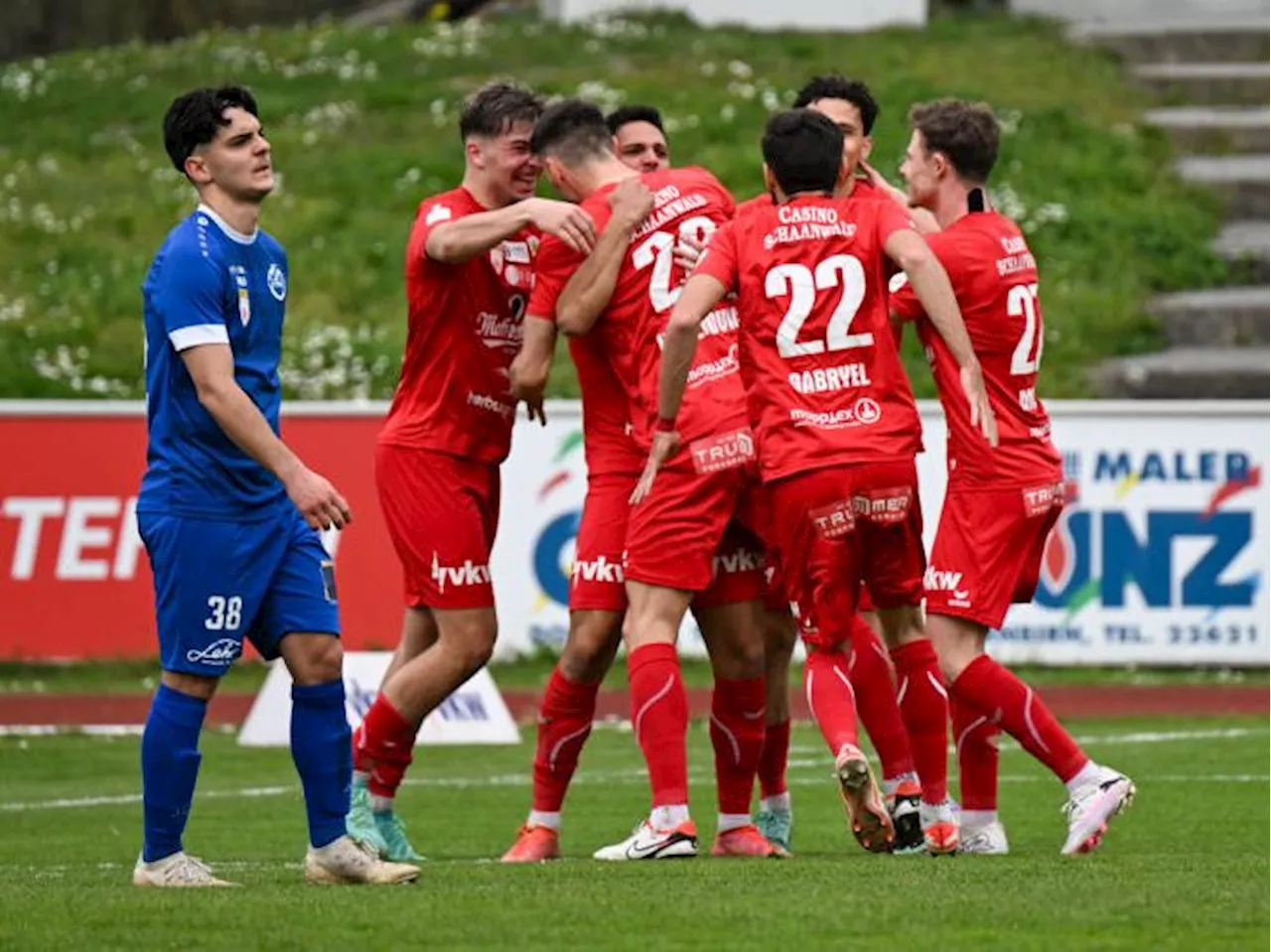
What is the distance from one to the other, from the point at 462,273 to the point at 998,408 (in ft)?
6.32

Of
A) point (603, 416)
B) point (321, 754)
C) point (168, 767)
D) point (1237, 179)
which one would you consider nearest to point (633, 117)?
point (603, 416)

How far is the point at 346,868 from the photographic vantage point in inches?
341

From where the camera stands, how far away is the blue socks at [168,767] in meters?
8.65

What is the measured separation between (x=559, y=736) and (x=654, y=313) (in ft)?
4.90

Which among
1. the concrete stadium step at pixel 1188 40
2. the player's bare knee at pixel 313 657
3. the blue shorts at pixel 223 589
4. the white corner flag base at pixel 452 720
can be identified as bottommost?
the white corner flag base at pixel 452 720

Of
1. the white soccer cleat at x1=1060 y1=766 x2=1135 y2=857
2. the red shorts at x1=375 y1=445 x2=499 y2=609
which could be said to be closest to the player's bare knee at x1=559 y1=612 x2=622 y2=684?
the red shorts at x1=375 y1=445 x2=499 y2=609

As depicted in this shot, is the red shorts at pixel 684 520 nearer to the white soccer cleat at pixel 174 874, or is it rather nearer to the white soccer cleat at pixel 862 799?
the white soccer cleat at pixel 862 799

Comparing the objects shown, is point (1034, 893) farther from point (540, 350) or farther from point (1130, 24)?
point (1130, 24)

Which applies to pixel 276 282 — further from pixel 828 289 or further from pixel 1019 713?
pixel 1019 713

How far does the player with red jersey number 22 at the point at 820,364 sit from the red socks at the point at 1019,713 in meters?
0.44

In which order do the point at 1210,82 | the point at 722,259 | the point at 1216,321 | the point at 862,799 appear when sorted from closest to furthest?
the point at 862,799 → the point at 722,259 → the point at 1216,321 → the point at 1210,82


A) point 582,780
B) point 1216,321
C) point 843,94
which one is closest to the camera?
point 843,94

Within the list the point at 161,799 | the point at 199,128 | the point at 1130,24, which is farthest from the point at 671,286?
the point at 1130,24

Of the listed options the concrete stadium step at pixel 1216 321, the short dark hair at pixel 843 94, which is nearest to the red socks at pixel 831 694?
the short dark hair at pixel 843 94
